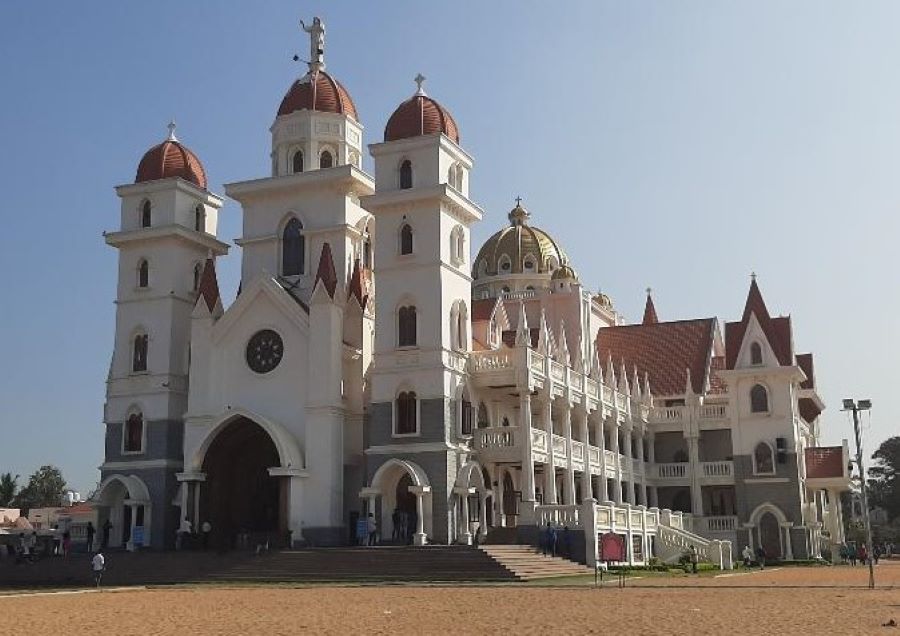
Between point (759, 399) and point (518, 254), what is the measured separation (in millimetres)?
23492

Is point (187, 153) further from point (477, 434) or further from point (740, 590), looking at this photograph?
point (740, 590)

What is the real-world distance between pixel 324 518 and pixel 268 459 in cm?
607

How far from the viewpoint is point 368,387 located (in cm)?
4591

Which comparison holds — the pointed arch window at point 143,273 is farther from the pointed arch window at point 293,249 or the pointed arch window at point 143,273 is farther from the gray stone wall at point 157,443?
the pointed arch window at point 293,249

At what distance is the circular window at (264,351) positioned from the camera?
45.7 metres

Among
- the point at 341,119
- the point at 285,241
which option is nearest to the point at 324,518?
the point at 285,241

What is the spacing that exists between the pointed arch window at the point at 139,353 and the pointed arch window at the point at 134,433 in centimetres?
217

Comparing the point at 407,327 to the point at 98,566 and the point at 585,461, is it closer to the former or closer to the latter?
the point at 585,461

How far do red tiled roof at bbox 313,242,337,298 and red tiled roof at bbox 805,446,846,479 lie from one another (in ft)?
87.4

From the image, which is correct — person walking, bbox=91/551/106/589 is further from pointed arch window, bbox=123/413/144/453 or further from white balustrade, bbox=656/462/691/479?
white balustrade, bbox=656/462/691/479

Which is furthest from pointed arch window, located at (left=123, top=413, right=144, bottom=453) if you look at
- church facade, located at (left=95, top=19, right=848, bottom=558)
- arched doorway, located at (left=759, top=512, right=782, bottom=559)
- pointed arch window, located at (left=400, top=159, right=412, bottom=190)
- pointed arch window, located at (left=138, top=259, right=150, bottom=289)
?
arched doorway, located at (left=759, top=512, right=782, bottom=559)

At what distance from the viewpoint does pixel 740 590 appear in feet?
91.0

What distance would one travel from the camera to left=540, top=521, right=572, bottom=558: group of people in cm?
3847

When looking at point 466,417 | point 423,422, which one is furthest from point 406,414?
point 466,417
